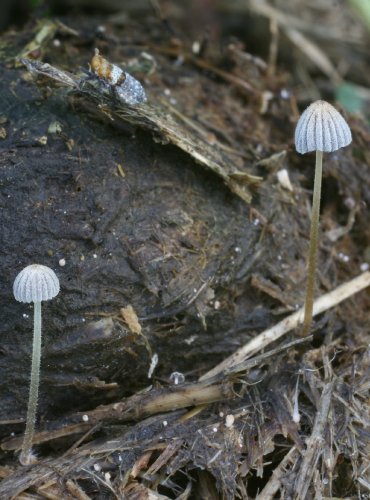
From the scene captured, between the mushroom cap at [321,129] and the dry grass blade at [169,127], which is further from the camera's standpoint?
the dry grass blade at [169,127]

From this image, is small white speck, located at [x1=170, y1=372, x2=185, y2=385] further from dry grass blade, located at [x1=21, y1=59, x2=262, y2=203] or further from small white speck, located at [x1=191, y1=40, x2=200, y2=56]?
small white speck, located at [x1=191, y1=40, x2=200, y2=56]

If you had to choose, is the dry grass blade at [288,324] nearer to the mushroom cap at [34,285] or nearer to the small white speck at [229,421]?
the small white speck at [229,421]

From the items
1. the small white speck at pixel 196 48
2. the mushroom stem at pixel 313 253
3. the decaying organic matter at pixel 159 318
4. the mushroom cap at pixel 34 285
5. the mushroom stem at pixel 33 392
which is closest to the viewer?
the mushroom cap at pixel 34 285

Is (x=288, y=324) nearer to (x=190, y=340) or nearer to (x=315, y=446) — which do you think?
(x=190, y=340)

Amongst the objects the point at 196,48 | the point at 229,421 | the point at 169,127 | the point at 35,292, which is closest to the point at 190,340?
the point at 229,421

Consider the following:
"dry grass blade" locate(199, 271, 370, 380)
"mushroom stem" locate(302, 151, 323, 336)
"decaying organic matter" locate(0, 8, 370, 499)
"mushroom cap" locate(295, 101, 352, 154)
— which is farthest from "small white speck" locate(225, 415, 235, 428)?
"mushroom cap" locate(295, 101, 352, 154)

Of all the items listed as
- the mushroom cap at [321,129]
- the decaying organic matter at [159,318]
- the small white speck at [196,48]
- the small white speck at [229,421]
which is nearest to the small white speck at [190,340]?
the decaying organic matter at [159,318]
